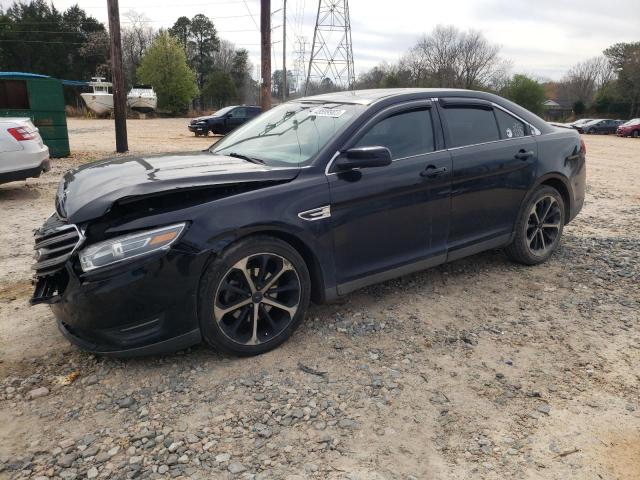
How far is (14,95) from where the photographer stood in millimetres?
12547

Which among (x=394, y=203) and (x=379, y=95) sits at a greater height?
(x=379, y=95)

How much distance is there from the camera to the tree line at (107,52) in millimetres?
49500

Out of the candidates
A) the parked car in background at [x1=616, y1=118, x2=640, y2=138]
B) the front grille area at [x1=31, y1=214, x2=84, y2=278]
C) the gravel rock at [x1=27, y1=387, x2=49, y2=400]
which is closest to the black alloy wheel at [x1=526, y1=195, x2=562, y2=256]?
the front grille area at [x1=31, y1=214, x2=84, y2=278]

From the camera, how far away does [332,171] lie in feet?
11.2

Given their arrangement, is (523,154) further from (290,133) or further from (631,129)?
(631,129)

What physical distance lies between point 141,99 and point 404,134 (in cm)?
4568

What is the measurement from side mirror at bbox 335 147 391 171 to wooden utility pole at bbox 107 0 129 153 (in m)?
12.6

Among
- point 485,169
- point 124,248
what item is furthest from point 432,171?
point 124,248

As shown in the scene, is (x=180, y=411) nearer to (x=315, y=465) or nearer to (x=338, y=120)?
(x=315, y=465)

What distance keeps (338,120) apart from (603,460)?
2653 mm

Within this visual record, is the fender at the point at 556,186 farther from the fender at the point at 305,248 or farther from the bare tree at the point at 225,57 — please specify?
the bare tree at the point at 225,57

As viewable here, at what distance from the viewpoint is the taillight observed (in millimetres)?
7679

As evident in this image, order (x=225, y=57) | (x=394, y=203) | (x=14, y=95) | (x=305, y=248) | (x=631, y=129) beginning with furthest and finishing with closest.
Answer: (x=225, y=57), (x=631, y=129), (x=14, y=95), (x=394, y=203), (x=305, y=248)

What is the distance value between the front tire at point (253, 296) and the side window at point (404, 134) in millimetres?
1053
